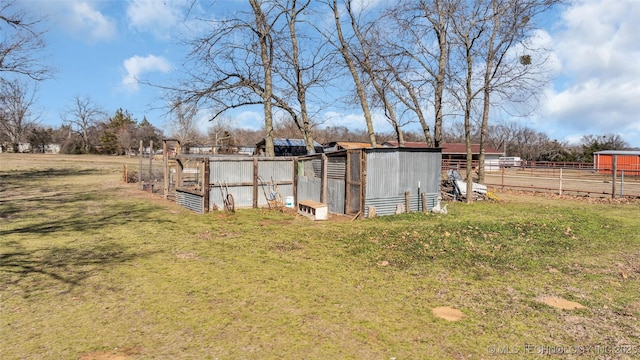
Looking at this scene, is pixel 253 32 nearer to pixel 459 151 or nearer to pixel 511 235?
pixel 511 235

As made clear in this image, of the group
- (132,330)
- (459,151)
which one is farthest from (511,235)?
(459,151)

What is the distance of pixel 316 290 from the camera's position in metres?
5.16

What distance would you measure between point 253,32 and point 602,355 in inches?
635

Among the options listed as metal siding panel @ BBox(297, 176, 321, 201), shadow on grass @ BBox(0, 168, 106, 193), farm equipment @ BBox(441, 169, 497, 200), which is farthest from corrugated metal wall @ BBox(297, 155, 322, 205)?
shadow on grass @ BBox(0, 168, 106, 193)

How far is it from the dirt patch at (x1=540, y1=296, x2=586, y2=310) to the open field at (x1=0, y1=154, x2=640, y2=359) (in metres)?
0.03

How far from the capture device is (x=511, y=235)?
8680mm

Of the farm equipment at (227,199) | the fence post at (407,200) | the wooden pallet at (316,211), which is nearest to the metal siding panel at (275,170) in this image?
the farm equipment at (227,199)

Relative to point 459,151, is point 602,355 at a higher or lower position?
lower

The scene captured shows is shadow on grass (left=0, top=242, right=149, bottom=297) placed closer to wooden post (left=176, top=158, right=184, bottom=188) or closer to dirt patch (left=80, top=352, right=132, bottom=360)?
dirt patch (left=80, top=352, right=132, bottom=360)

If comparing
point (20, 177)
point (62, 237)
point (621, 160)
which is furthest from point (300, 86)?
point (621, 160)

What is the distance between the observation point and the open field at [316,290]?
3648 mm

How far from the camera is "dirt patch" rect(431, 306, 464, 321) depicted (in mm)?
4293

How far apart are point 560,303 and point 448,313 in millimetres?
1529

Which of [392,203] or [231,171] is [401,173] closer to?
[392,203]
